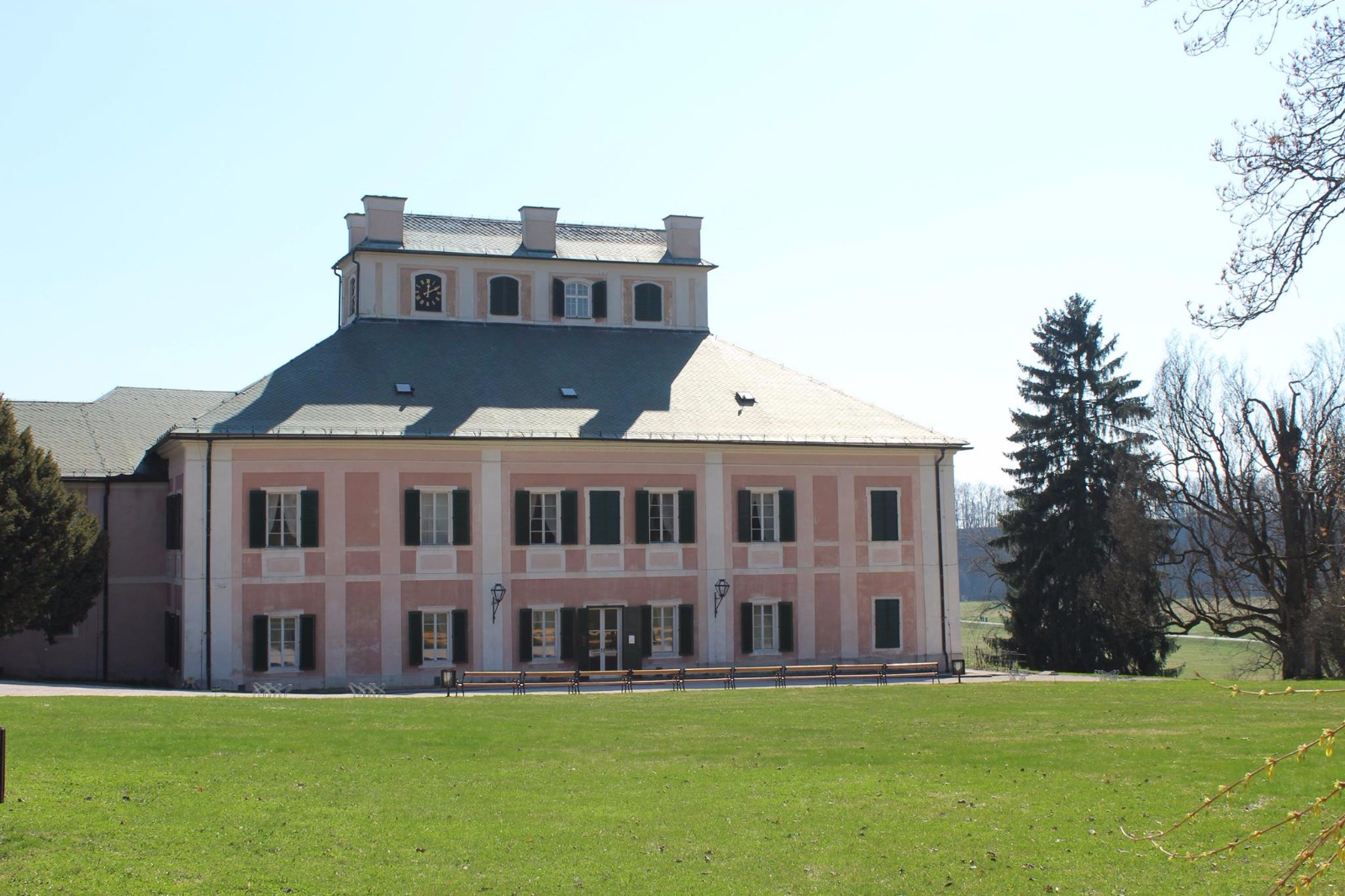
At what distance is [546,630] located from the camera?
1332 inches

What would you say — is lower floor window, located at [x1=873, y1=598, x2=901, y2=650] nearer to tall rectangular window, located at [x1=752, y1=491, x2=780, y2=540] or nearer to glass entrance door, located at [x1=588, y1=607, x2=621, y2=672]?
tall rectangular window, located at [x1=752, y1=491, x2=780, y2=540]

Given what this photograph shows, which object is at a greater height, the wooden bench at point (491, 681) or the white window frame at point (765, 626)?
the white window frame at point (765, 626)

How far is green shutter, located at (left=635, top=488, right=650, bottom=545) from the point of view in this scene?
34.6m

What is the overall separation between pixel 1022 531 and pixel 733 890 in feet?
118

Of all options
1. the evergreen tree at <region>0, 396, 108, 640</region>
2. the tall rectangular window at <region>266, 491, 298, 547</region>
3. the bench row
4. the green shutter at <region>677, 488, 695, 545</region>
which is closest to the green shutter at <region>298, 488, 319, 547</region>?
the tall rectangular window at <region>266, 491, 298, 547</region>

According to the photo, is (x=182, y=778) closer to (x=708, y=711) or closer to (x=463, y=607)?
(x=708, y=711)

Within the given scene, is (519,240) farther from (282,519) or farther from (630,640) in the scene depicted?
(630,640)

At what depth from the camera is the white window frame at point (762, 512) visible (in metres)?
35.6

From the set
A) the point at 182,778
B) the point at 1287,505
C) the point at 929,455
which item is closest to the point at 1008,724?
the point at 182,778

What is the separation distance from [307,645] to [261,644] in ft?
3.60

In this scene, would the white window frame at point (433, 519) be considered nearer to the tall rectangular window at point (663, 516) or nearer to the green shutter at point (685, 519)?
the tall rectangular window at point (663, 516)

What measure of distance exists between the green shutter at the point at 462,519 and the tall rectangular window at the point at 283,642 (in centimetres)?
444

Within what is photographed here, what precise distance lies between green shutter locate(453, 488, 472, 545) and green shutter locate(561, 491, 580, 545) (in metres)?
2.41

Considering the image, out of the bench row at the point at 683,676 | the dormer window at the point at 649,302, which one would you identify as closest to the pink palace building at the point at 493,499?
the dormer window at the point at 649,302
